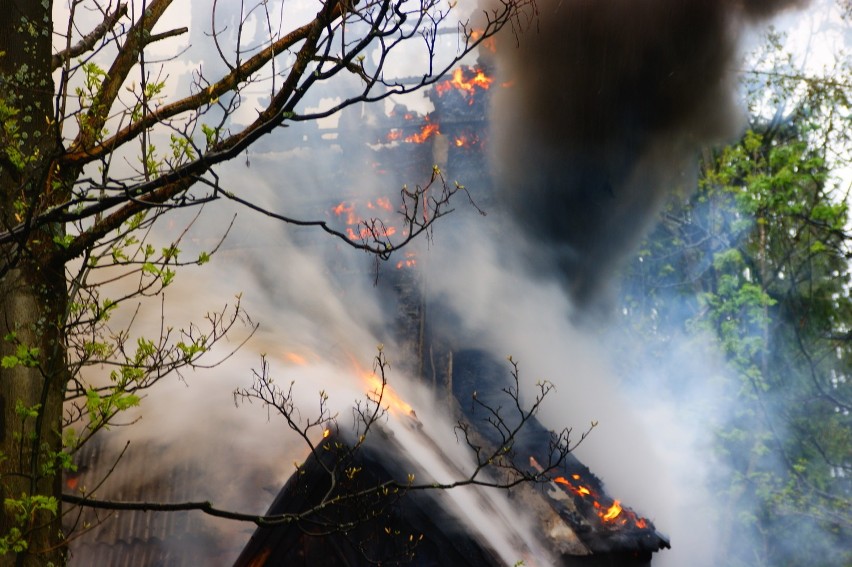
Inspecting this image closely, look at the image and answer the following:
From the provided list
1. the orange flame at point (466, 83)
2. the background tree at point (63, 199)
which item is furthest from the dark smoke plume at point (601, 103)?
the background tree at point (63, 199)

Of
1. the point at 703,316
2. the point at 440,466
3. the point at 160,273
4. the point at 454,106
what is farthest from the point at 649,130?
the point at 160,273

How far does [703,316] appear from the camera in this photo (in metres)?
21.6

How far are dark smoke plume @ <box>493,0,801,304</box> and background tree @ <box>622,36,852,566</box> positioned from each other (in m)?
2.86

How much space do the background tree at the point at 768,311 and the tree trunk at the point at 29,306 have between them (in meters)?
16.1

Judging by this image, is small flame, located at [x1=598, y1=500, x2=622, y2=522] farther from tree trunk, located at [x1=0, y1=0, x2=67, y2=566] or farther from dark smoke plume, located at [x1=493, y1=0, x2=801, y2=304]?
tree trunk, located at [x1=0, y1=0, x2=67, y2=566]

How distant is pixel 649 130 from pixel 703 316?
7583 millimetres

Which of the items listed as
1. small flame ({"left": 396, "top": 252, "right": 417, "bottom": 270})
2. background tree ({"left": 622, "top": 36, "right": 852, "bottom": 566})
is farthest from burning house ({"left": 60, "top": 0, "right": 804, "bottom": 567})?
background tree ({"left": 622, "top": 36, "right": 852, "bottom": 566})

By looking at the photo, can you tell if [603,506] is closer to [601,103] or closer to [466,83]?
[601,103]

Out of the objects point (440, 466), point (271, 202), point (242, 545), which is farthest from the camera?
point (271, 202)

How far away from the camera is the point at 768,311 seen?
2145 centimetres

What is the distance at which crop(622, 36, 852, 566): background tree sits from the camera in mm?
18625

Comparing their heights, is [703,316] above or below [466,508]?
above

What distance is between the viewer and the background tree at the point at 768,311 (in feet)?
61.1

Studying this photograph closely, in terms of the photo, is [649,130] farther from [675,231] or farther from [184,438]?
[184,438]
